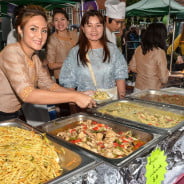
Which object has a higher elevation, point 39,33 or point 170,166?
point 39,33

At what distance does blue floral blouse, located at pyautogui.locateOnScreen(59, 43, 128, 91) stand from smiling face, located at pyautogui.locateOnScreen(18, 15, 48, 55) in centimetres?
89

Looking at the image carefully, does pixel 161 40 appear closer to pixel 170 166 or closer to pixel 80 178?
pixel 170 166

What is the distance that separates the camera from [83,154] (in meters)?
1.20

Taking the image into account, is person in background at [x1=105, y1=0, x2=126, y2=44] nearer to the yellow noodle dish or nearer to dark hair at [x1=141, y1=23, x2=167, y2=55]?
dark hair at [x1=141, y1=23, x2=167, y2=55]

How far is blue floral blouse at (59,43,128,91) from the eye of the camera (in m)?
2.59

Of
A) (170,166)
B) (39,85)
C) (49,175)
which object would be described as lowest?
(170,166)

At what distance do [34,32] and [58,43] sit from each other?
7.18 feet

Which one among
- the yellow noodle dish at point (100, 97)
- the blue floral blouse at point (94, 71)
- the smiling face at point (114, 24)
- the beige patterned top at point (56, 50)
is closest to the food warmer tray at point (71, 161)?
the yellow noodle dish at point (100, 97)

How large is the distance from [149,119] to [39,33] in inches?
44.4

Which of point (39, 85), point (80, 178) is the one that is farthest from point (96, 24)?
point (80, 178)

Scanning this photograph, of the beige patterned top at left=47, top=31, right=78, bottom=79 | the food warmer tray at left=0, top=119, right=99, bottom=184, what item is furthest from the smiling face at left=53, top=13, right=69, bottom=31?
the food warmer tray at left=0, top=119, right=99, bottom=184

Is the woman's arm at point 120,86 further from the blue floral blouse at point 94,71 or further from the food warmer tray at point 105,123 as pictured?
the food warmer tray at point 105,123

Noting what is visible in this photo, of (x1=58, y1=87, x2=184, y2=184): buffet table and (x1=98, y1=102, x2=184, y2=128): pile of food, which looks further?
(x1=98, y1=102, x2=184, y2=128): pile of food

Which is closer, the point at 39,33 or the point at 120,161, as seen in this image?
the point at 120,161
